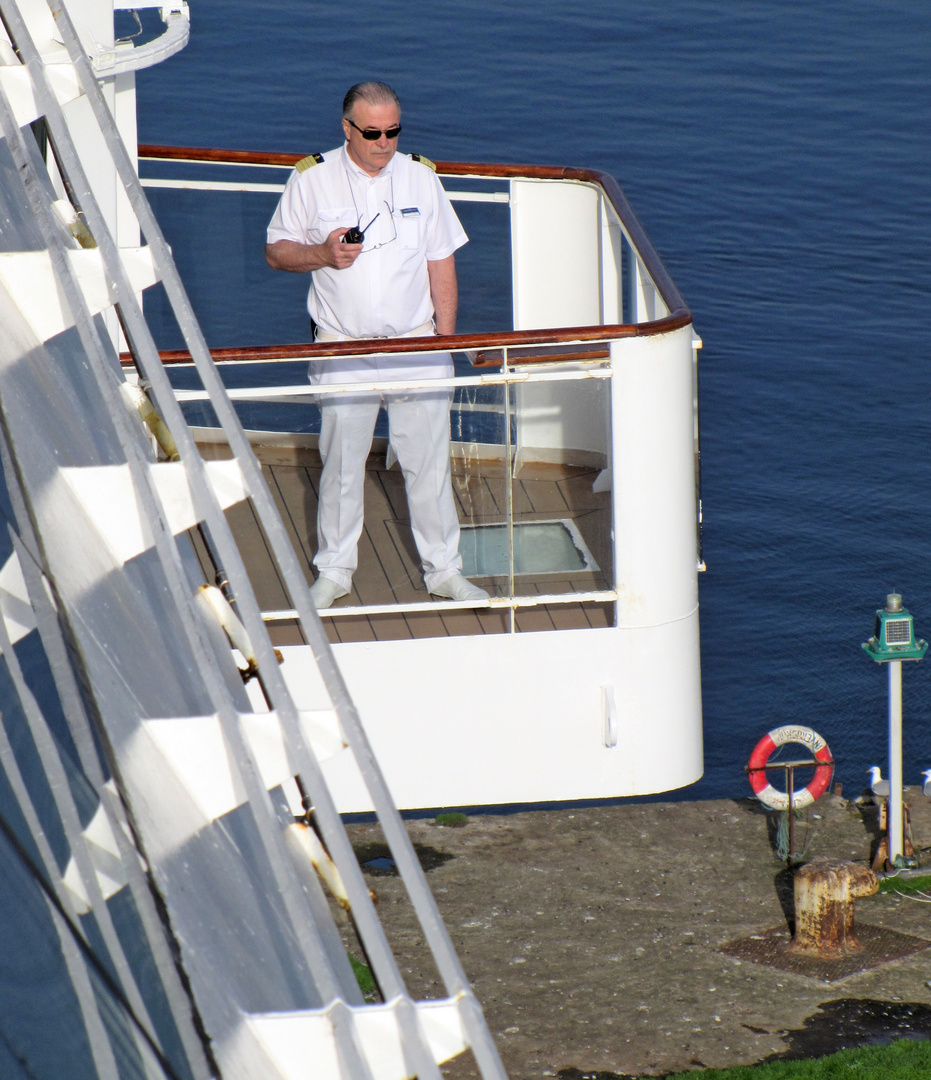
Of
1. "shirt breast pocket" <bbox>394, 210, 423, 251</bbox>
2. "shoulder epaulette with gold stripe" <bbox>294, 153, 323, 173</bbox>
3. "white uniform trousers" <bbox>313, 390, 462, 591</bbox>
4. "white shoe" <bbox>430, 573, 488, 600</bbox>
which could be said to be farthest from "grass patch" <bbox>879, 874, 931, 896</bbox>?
"shoulder epaulette with gold stripe" <bbox>294, 153, 323, 173</bbox>

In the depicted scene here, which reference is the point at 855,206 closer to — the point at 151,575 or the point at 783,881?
the point at 783,881

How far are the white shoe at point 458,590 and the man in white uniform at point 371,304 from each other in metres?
0.21

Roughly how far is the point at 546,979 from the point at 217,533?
8371 millimetres

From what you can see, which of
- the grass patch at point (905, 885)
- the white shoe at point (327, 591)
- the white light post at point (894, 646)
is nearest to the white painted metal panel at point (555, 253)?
the white shoe at point (327, 591)

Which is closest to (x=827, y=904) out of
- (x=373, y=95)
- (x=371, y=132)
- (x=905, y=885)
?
(x=905, y=885)

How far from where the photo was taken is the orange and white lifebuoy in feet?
33.0

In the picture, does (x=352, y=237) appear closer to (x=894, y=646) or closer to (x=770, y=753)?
(x=894, y=646)

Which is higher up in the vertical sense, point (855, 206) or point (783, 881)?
point (855, 206)

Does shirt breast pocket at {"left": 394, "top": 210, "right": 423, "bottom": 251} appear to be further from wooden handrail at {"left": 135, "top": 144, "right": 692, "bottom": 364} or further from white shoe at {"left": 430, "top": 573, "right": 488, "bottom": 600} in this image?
white shoe at {"left": 430, "top": 573, "right": 488, "bottom": 600}

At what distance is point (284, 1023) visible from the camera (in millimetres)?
1508

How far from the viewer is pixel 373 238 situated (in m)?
5.14

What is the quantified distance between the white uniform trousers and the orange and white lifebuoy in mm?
5209

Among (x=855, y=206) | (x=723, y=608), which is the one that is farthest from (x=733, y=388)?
(x=855, y=206)

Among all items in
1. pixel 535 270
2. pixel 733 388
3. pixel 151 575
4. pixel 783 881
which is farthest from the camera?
pixel 733 388
